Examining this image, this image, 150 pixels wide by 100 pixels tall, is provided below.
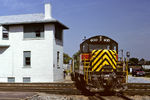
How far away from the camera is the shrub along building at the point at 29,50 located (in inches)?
883

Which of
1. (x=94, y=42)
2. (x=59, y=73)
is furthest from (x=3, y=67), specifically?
(x=94, y=42)

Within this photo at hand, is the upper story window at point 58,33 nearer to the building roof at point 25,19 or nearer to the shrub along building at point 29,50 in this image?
the shrub along building at point 29,50

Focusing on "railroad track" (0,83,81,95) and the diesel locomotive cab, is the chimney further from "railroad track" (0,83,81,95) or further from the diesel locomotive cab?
the diesel locomotive cab

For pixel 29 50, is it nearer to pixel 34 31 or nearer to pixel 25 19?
pixel 34 31

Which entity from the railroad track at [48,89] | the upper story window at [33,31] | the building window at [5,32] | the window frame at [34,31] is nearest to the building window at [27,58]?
the window frame at [34,31]

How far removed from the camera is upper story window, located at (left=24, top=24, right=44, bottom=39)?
2295 centimetres

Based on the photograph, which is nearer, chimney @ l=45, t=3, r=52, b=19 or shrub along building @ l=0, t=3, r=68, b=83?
shrub along building @ l=0, t=3, r=68, b=83

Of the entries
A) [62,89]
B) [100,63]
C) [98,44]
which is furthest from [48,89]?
[98,44]

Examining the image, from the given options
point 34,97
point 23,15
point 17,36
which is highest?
point 23,15

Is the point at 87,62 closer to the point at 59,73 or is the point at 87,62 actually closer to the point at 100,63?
the point at 100,63

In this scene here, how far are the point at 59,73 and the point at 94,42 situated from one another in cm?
1331

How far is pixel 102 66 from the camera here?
10984mm

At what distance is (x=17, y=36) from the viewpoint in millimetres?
23266

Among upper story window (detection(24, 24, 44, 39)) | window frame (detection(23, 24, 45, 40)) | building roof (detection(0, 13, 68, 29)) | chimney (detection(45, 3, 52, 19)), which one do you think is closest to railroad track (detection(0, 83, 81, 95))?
window frame (detection(23, 24, 45, 40))
